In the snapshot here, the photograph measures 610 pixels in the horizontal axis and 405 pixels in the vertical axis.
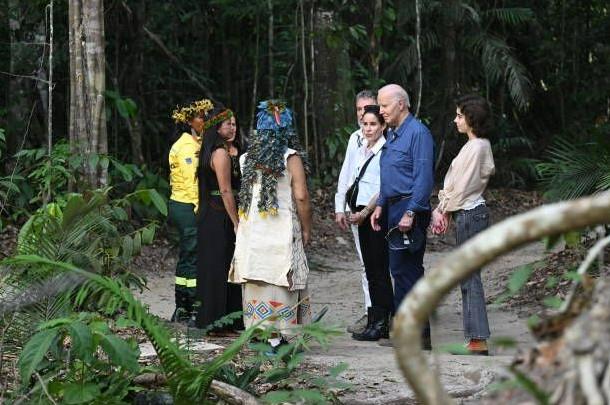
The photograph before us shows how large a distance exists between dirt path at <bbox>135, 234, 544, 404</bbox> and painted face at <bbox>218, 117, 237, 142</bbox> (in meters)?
1.59

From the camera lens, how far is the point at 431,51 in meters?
19.6

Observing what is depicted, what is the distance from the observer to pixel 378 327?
318 inches

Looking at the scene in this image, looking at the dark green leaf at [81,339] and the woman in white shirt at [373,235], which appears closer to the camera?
the dark green leaf at [81,339]

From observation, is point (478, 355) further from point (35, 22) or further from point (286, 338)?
point (35, 22)

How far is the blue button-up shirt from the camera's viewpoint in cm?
727

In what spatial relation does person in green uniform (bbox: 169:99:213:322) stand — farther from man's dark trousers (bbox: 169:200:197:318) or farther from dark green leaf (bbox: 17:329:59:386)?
dark green leaf (bbox: 17:329:59:386)

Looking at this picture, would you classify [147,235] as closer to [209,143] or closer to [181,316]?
[209,143]

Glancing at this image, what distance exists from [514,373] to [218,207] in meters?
5.87

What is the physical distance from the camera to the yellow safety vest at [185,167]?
8609 millimetres

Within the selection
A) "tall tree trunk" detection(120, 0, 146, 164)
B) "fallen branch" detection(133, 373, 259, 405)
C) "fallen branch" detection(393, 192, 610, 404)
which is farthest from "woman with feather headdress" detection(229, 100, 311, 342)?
"tall tree trunk" detection(120, 0, 146, 164)

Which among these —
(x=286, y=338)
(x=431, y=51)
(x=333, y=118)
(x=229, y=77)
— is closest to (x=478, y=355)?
(x=286, y=338)

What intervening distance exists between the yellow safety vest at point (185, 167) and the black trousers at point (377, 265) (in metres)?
1.39

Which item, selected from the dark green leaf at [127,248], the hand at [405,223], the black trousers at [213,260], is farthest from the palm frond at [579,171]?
the dark green leaf at [127,248]

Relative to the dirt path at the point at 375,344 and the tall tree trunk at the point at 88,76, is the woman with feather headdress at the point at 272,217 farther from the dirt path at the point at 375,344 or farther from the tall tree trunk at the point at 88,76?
the tall tree trunk at the point at 88,76
